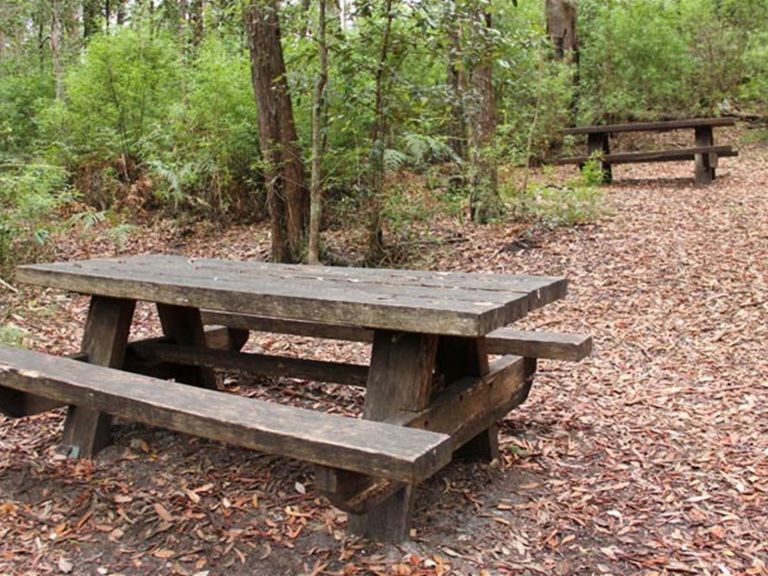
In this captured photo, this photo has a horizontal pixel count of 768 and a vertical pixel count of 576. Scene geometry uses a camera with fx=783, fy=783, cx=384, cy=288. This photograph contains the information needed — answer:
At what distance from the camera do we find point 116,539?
2.92 metres

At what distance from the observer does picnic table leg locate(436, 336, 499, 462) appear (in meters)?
3.38

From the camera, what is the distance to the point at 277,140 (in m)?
7.08

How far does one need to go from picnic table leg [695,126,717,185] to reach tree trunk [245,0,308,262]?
5957mm

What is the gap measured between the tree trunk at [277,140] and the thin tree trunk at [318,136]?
17.3 inches

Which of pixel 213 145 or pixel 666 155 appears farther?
pixel 666 155

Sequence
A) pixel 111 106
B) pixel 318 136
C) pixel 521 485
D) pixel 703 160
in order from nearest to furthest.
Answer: pixel 521 485
pixel 318 136
pixel 111 106
pixel 703 160

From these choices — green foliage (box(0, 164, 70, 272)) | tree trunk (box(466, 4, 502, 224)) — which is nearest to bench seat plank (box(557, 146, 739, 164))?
tree trunk (box(466, 4, 502, 224))

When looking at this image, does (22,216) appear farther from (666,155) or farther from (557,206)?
(666,155)

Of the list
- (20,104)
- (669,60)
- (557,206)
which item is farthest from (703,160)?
(20,104)

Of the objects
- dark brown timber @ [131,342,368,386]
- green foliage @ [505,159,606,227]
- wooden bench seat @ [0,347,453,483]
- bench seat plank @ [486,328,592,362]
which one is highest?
green foliage @ [505,159,606,227]

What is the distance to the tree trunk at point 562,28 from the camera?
14.8m

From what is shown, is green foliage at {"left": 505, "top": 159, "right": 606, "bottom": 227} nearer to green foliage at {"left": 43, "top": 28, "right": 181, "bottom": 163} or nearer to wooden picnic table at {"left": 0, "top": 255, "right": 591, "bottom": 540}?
green foliage at {"left": 43, "top": 28, "right": 181, "bottom": 163}

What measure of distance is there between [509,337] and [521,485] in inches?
29.2

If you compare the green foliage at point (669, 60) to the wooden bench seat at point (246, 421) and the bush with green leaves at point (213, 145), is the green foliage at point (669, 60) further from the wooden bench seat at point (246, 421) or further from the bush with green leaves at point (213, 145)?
the wooden bench seat at point (246, 421)
